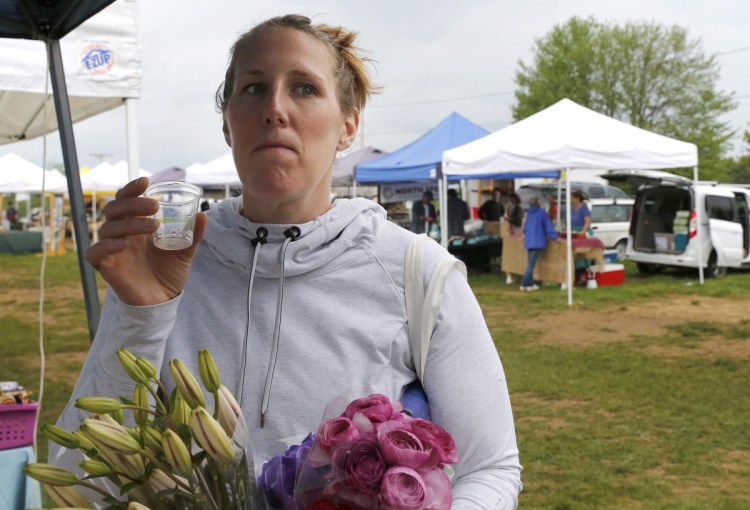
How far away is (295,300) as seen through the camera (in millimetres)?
1589

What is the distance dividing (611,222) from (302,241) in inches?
742

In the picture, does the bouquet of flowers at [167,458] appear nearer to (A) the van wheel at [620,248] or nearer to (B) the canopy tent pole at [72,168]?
(B) the canopy tent pole at [72,168]

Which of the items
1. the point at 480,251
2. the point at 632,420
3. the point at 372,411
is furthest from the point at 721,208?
the point at 372,411

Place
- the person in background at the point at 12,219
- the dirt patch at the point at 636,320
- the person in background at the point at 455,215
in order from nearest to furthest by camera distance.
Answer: the dirt patch at the point at 636,320 < the person in background at the point at 455,215 < the person in background at the point at 12,219

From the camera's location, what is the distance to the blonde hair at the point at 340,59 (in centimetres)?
164

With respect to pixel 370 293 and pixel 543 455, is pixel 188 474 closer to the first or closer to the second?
pixel 370 293

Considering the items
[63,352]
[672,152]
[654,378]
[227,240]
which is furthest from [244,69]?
[672,152]

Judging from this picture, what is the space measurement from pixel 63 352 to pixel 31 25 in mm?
7474

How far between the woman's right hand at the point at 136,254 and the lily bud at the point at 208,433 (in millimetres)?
421

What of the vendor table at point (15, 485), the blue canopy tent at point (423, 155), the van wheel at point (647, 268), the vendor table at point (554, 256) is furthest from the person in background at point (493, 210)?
the vendor table at point (15, 485)

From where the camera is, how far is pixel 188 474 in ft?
3.34

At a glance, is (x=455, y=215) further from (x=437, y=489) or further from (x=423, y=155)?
(x=437, y=489)

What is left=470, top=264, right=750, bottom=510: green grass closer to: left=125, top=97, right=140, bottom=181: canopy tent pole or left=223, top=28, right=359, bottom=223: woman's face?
left=125, top=97, right=140, bottom=181: canopy tent pole

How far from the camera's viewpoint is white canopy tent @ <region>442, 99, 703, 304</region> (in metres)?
12.2
